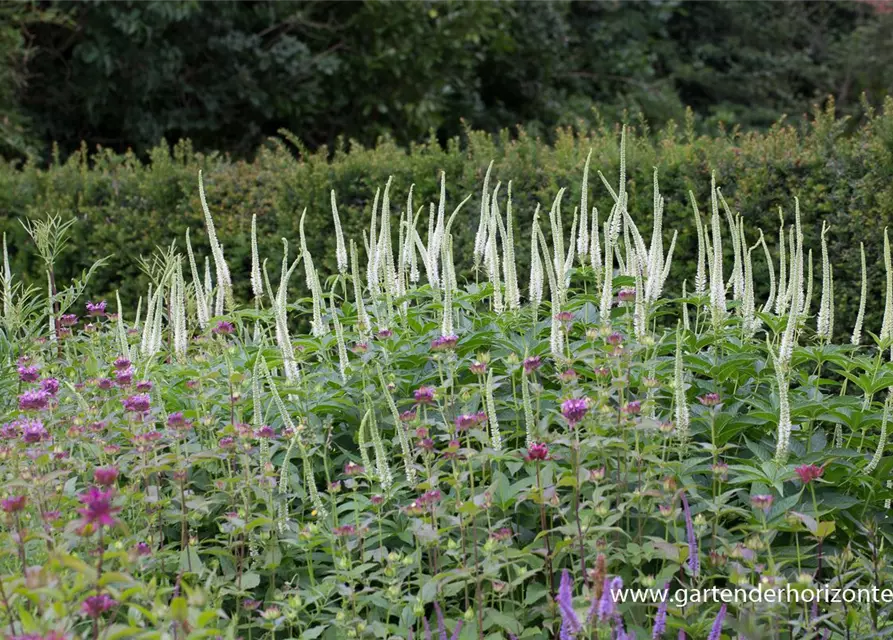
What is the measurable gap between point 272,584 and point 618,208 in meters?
1.70

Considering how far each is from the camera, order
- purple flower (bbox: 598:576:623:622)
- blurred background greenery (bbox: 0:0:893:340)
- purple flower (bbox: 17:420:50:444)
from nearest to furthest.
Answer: purple flower (bbox: 598:576:623:622) < purple flower (bbox: 17:420:50:444) < blurred background greenery (bbox: 0:0:893:340)

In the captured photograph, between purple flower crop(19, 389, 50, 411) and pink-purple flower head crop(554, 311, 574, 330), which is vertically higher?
pink-purple flower head crop(554, 311, 574, 330)

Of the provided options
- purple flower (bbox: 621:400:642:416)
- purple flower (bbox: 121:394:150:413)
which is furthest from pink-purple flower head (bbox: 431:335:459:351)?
purple flower (bbox: 121:394:150:413)

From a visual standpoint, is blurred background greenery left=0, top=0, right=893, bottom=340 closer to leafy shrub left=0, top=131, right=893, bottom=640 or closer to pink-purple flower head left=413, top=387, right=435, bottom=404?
leafy shrub left=0, top=131, right=893, bottom=640

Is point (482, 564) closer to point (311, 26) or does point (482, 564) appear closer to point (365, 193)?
point (365, 193)

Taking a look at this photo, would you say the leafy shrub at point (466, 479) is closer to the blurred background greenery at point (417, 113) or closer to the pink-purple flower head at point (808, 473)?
the pink-purple flower head at point (808, 473)

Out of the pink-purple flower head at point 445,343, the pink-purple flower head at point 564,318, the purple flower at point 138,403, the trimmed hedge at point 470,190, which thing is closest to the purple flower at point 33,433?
the purple flower at point 138,403

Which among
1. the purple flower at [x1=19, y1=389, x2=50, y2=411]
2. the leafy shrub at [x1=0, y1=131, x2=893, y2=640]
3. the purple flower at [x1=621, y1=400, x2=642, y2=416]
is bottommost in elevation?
the leafy shrub at [x1=0, y1=131, x2=893, y2=640]

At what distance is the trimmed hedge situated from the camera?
584 centimetres

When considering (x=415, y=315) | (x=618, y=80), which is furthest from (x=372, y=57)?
(x=415, y=315)

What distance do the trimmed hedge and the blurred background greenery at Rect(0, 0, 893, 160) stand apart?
3.61 m

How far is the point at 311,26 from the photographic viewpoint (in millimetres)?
13766

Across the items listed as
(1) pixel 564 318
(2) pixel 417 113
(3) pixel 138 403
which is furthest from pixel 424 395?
(2) pixel 417 113

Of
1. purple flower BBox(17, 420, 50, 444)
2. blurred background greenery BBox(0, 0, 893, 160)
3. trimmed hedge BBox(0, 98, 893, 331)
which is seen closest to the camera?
purple flower BBox(17, 420, 50, 444)
